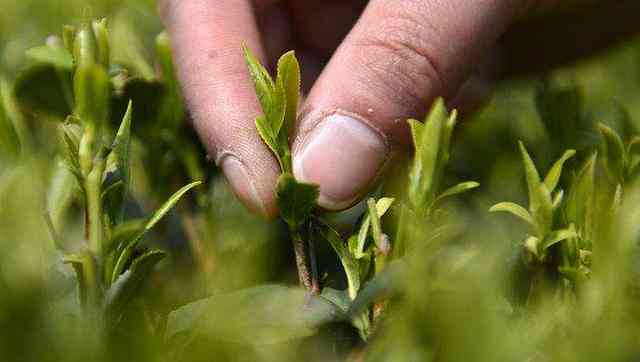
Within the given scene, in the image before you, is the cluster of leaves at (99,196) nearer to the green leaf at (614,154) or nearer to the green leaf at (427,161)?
the green leaf at (427,161)

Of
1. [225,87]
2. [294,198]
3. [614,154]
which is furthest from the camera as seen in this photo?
[225,87]

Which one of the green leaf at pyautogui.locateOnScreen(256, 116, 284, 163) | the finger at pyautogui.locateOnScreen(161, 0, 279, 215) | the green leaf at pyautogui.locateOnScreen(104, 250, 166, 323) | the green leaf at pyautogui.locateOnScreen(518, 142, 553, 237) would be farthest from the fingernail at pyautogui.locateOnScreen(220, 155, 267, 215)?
the green leaf at pyautogui.locateOnScreen(518, 142, 553, 237)

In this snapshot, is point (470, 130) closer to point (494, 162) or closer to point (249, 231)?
point (494, 162)

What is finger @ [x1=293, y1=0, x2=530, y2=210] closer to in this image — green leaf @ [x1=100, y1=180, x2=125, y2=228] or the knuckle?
the knuckle

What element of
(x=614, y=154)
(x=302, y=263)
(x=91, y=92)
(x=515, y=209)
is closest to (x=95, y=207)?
(x=91, y=92)

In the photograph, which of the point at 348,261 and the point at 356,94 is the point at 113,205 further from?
the point at 356,94

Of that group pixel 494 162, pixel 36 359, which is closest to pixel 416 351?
pixel 36 359

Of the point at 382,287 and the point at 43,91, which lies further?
the point at 43,91

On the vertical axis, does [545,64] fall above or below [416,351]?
below
